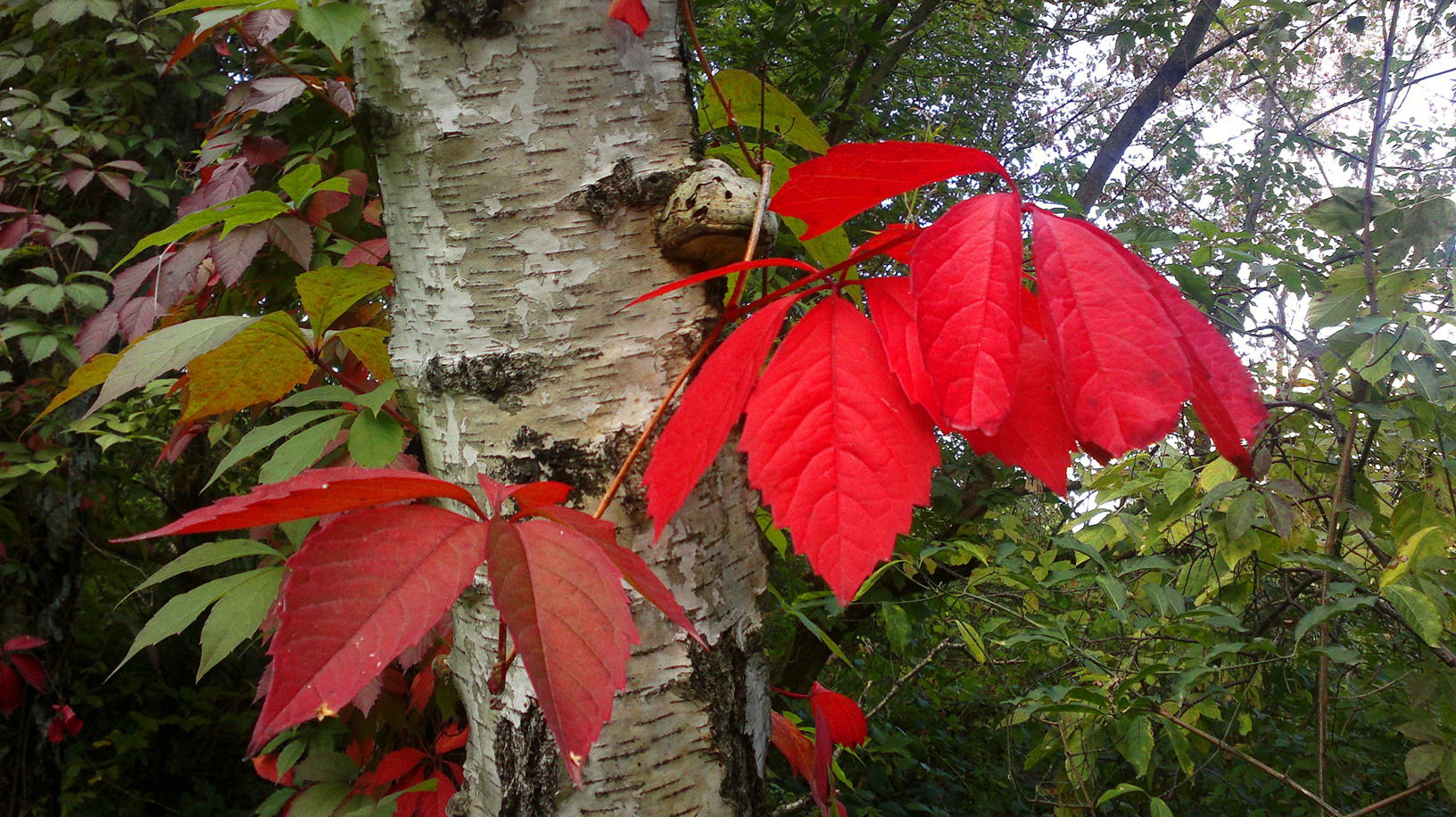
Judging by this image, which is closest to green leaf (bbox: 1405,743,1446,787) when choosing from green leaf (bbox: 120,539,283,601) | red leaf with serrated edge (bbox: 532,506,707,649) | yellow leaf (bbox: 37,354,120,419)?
red leaf with serrated edge (bbox: 532,506,707,649)

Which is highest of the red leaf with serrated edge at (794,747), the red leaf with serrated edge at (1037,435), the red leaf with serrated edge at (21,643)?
the red leaf with serrated edge at (1037,435)

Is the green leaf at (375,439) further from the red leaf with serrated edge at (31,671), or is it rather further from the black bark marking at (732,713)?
the red leaf with serrated edge at (31,671)

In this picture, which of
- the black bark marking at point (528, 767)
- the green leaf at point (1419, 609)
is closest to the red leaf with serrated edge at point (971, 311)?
the black bark marking at point (528, 767)

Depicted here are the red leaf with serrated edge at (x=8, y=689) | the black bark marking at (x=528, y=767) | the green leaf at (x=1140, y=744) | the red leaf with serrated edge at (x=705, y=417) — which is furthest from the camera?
the red leaf with serrated edge at (x=8, y=689)

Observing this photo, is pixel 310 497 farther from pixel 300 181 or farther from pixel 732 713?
pixel 300 181

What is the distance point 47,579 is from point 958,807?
3.41 meters

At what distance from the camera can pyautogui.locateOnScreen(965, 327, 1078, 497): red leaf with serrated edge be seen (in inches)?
14.5

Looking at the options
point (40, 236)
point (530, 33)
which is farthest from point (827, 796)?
point (40, 236)

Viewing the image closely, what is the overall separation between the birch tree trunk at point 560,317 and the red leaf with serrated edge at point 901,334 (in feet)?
0.62

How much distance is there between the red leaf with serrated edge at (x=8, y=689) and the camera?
2.10 metres

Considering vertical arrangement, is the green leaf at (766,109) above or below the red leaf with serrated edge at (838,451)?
above

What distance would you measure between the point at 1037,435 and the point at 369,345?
68cm

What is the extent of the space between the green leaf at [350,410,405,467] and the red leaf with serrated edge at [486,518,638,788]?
1.42 ft

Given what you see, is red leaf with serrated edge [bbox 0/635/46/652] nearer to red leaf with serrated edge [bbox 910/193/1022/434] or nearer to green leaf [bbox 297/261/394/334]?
green leaf [bbox 297/261/394/334]
